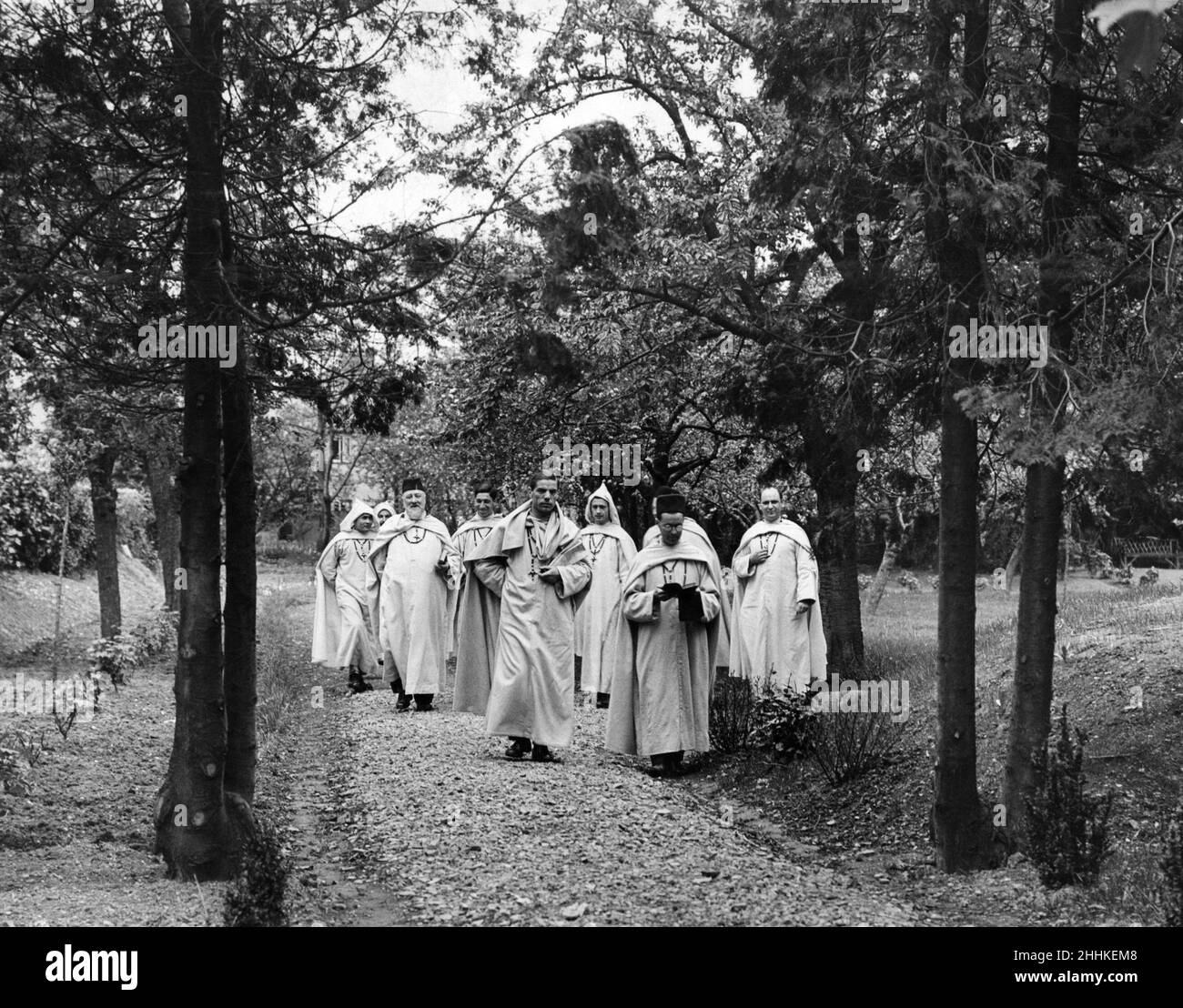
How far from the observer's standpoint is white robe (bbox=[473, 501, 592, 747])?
1202 centimetres

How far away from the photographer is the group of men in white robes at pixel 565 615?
39.8ft

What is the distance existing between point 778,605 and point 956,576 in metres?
6.25

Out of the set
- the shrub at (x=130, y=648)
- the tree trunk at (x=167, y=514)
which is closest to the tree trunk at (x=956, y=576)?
the shrub at (x=130, y=648)

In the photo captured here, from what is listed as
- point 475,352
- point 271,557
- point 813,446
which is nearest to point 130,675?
point 475,352

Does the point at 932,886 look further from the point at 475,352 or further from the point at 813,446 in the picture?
the point at 475,352

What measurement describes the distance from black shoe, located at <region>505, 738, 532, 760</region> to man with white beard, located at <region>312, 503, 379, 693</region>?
6.77 meters

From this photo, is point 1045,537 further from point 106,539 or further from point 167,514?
point 167,514

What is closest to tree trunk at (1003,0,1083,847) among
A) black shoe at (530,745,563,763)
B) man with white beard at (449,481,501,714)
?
black shoe at (530,745,563,763)

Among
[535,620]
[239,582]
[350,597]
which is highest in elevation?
[239,582]

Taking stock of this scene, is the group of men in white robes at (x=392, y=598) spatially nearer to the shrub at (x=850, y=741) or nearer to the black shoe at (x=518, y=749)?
the black shoe at (x=518, y=749)

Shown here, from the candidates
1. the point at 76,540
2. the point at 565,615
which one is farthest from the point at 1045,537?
the point at 76,540

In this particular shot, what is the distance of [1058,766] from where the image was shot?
7.86m

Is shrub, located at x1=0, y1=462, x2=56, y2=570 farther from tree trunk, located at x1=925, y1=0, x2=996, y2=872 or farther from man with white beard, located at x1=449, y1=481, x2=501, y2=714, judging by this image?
tree trunk, located at x1=925, y1=0, x2=996, y2=872

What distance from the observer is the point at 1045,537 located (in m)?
8.51
